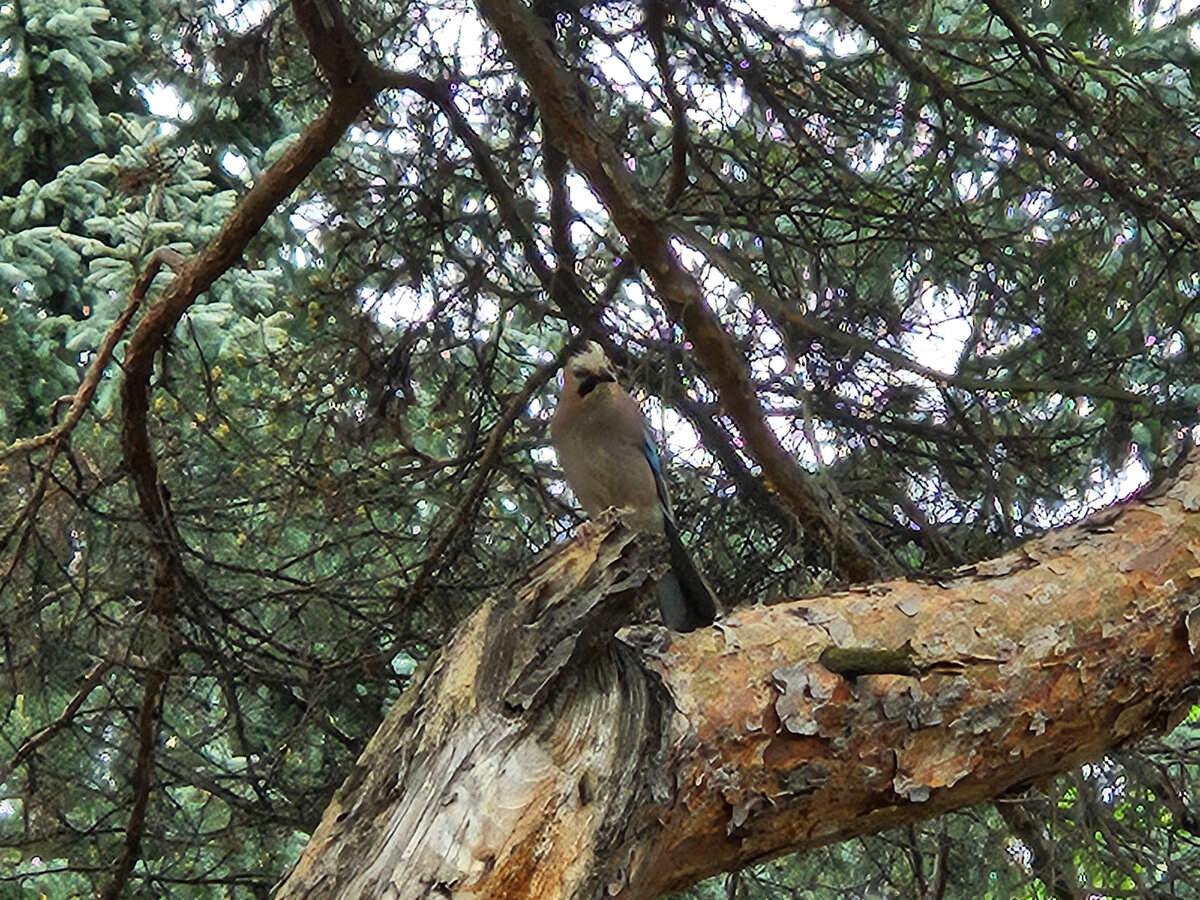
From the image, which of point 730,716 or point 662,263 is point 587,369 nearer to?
point 662,263

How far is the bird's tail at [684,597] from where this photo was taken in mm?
4219

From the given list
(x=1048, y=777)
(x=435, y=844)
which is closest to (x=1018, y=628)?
(x=1048, y=777)

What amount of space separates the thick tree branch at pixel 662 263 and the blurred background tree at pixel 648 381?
89mm

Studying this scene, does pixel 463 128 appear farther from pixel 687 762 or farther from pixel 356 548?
pixel 687 762

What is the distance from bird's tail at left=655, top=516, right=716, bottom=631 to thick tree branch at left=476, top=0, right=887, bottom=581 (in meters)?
0.37

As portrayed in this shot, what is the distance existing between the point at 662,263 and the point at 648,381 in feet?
2.27

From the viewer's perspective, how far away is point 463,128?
4840 mm

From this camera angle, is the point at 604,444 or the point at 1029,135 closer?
the point at 1029,135

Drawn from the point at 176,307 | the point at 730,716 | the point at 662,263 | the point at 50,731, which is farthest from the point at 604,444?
the point at 730,716

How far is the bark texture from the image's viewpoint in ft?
7.49

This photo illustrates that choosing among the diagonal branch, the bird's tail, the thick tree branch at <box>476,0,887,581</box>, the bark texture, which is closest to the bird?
the bird's tail

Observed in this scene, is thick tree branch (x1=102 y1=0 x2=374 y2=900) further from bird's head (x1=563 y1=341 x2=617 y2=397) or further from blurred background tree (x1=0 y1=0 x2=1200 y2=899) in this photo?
bird's head (x1=563 y1=341 x2=617 y2=397)

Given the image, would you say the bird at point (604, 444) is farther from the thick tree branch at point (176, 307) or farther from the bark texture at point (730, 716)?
the bark texture at point (730, 716)

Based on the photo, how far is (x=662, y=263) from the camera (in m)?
4.14
